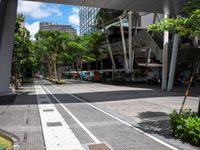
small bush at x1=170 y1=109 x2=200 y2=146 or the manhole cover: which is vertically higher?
small bush at x1=170 y1=109 x2=200 y2=146

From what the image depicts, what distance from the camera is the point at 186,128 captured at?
7.29 metres

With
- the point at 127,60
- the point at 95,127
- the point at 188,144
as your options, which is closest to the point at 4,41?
the point at 95,127

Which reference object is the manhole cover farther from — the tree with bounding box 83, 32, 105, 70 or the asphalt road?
the tree with bounding box 83, 32, 105, 70

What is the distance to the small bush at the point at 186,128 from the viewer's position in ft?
22.8

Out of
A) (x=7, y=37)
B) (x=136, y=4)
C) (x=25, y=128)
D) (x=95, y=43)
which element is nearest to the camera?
(x=25, y=128)

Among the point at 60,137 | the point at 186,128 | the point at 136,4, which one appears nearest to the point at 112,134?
the point at 60,137

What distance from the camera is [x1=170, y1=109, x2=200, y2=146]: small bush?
6.95m

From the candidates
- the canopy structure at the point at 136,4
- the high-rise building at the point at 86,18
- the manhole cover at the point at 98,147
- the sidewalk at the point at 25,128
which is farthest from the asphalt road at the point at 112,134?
the high-rise building at the point at 86,18

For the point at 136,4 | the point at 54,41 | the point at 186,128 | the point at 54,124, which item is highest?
the point at 54,41

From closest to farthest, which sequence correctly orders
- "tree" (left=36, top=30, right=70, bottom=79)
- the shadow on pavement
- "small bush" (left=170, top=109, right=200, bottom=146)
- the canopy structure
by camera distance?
"small bush" (left=170, top=109, right=200, bottom=146) < the shadow on pavement < the canopy structure < "tree" (left=36, top=30, right=70, bottom=79)

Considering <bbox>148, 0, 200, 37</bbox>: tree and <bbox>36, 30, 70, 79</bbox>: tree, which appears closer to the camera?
<bbox>148, 0, 200, 37</bbox>: tree

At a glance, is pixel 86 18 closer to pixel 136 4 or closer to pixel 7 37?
pixel 136 4

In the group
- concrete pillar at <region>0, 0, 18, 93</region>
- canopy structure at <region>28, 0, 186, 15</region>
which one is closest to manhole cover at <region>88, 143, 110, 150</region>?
concrete pillar at <region>0, 0, 18, 93</region>

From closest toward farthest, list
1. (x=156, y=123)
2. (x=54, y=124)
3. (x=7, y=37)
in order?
(x=156, y=123) → (x=54, y=124) → (x=7, y=37)
